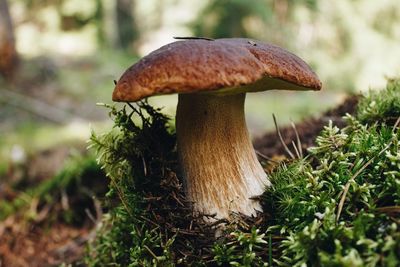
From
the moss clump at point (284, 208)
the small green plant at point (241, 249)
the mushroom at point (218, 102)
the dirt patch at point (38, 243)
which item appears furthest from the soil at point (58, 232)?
the small green plant at point (241, 249)

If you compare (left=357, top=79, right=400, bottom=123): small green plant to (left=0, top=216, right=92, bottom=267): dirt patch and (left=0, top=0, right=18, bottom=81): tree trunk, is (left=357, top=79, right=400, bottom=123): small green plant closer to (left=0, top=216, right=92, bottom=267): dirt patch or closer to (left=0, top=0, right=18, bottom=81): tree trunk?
(left=0, top=216, right=92, bottom=267): dirt patch

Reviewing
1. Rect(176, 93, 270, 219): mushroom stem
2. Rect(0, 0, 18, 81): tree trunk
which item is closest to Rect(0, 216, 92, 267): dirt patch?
Rect(176, 93, 270, 219): mushroom stem

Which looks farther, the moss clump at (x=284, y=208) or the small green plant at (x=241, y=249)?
the small green plant at (x=241, y=249)

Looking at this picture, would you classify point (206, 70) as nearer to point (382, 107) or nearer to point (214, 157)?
point (214, 157)

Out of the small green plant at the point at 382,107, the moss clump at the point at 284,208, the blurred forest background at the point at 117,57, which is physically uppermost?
the blurred forest background at the point at 117,57

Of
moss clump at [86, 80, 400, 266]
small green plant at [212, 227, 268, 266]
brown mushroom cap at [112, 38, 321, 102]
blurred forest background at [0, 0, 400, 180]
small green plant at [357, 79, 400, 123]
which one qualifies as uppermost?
blurred forest background at [0, 0, 400, 180]

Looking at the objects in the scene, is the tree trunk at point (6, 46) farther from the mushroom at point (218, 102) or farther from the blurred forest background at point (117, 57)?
the mushroom at point (218, 102)

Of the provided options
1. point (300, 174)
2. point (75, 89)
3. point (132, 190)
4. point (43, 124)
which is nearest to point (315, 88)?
point (300, 174)

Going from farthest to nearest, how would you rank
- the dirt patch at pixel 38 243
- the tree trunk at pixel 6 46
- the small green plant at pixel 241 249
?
the tree trunk at pixel 6 46
the dirt patch at pixel 38 243
the small green plant at pixel 241 249

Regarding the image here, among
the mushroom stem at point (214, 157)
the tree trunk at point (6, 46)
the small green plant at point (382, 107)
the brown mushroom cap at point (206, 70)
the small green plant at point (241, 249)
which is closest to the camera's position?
the brown mushroom cap at point (206, 70)
